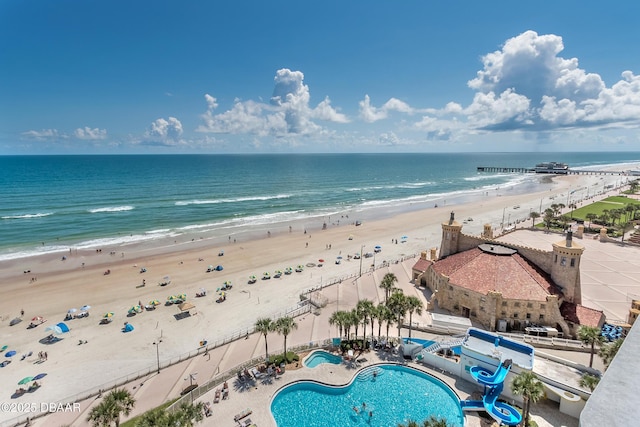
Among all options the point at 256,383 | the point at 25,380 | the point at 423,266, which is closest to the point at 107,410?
the point at 256,383

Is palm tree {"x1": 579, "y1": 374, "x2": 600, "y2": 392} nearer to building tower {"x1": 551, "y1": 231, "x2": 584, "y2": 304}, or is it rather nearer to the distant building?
the distant building

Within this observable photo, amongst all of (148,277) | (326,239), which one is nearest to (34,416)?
(148,277)

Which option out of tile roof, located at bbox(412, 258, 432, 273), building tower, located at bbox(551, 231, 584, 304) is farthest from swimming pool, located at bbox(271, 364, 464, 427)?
tile roof, located at bbox(412, 258, 432, 273)

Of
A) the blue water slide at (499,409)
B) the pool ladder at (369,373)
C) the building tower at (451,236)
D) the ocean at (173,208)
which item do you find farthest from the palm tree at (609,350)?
the ocean at (173,208)

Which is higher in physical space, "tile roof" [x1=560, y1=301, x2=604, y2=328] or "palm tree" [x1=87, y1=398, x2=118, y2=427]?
"palm tree" [x1=87, y1=398, x2=118, y2=427]

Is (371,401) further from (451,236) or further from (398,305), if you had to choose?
(451,236)
